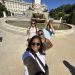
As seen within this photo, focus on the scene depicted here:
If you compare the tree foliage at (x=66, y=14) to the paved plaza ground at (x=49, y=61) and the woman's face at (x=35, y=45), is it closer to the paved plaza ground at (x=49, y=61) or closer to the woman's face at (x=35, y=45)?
the paved plaza ground at (x=49, y=61)

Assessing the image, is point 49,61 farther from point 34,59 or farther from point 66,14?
point 66,14

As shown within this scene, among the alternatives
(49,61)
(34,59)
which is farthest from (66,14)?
(34,59)

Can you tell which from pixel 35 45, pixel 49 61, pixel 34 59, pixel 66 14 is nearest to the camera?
pixel 34 59

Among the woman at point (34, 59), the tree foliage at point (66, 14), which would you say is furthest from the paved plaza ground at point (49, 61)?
the tree foliage at point (66, 14)

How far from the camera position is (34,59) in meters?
3.64

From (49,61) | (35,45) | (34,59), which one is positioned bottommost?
(49,61)

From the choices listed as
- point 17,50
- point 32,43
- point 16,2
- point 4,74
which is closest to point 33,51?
point 32,43

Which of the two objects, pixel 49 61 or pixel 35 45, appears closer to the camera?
pixel 35 45

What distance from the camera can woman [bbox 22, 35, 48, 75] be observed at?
3.52 m

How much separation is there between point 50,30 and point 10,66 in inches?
98.8

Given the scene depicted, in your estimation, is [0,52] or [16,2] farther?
[16,2]

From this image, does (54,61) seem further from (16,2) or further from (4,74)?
(16,2)

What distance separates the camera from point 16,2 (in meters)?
146

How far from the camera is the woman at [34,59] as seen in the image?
3.52 metres
